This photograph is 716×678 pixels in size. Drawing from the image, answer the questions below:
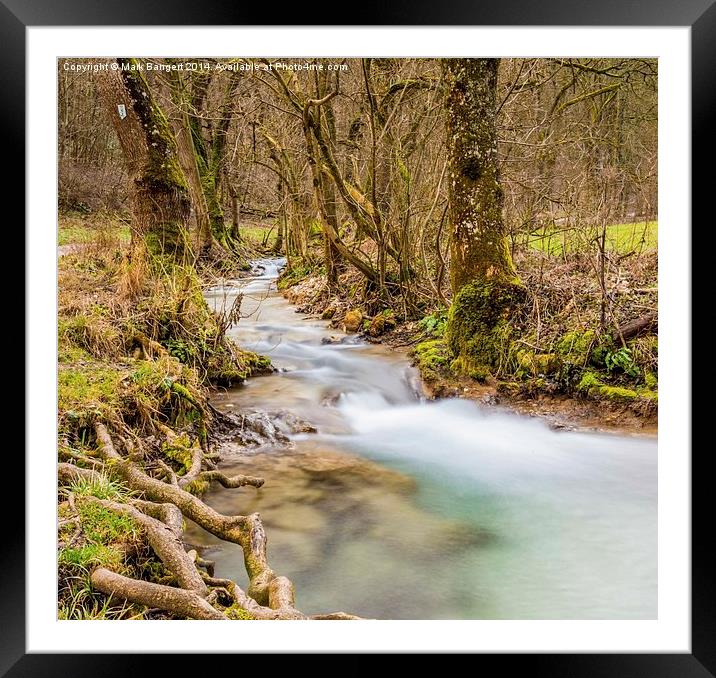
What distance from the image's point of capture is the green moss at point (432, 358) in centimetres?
479

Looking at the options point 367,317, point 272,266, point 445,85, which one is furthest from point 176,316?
point 445,85

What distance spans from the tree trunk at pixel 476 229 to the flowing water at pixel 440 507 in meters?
0.55

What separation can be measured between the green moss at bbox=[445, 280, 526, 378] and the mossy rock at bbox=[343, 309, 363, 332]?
109cm

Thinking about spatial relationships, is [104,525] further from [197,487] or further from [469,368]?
[469,368]

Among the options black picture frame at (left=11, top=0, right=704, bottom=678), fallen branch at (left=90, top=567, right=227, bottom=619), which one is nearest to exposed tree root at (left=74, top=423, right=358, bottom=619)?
fallen branch at (left=90, top=567, right=227, bottom=619)

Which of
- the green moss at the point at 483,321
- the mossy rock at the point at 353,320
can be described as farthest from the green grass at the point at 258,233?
the green moss at the point at 483,321

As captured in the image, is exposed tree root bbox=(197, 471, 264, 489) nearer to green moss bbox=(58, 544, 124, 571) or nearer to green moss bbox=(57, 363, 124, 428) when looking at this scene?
green moss bbox=(57, 363, 124, 428)

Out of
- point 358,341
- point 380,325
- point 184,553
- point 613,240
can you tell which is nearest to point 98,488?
point 184,553

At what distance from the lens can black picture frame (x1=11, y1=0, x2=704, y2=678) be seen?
2.16 metres

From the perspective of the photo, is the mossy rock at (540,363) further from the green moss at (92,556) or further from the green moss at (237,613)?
the green moss at (92,556)
